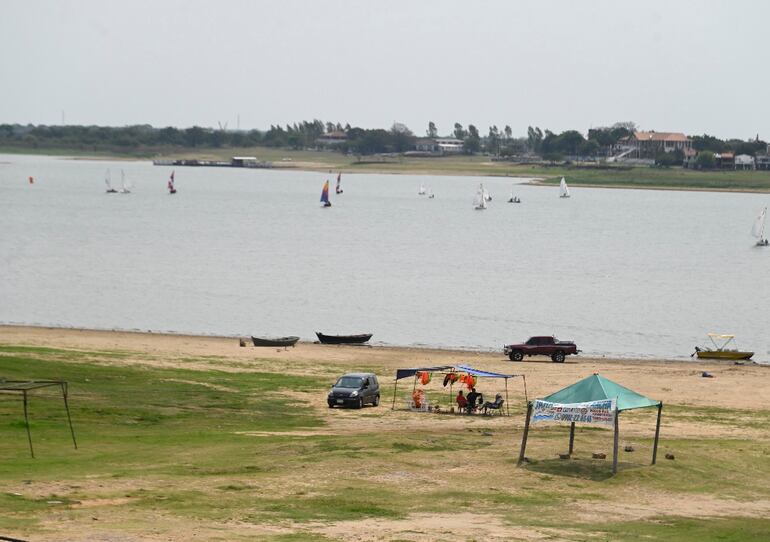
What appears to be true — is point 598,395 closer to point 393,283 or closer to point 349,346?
point 349,346

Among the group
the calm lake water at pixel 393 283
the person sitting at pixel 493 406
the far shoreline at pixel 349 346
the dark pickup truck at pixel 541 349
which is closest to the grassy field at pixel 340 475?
the person sitting at pixel 493 406

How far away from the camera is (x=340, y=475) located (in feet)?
95.6

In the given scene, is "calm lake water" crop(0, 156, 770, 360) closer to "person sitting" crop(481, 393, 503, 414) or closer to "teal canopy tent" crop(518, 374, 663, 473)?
"person sitting" crop(481, 393, 503, 414)

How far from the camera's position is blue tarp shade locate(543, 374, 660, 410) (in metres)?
31.4

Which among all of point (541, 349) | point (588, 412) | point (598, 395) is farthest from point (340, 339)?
point (588, 412)

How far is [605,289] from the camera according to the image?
108 m

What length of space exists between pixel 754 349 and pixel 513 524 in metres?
53.1

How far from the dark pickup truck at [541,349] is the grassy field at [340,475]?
19.8 meters

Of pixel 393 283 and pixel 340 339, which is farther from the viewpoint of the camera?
pixel 393 283

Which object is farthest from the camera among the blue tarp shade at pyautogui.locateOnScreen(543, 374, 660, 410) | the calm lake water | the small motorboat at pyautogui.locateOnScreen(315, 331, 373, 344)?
the calm lake water

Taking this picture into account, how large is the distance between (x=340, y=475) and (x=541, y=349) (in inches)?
1372

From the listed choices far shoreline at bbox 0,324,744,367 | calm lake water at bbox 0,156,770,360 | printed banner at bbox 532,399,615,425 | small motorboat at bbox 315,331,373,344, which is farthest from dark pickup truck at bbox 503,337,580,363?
printed banner at bbox 532,399,615,425

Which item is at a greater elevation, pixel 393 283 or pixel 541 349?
pixel 541 349

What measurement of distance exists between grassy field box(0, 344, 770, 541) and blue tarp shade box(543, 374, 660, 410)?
1567 mm
